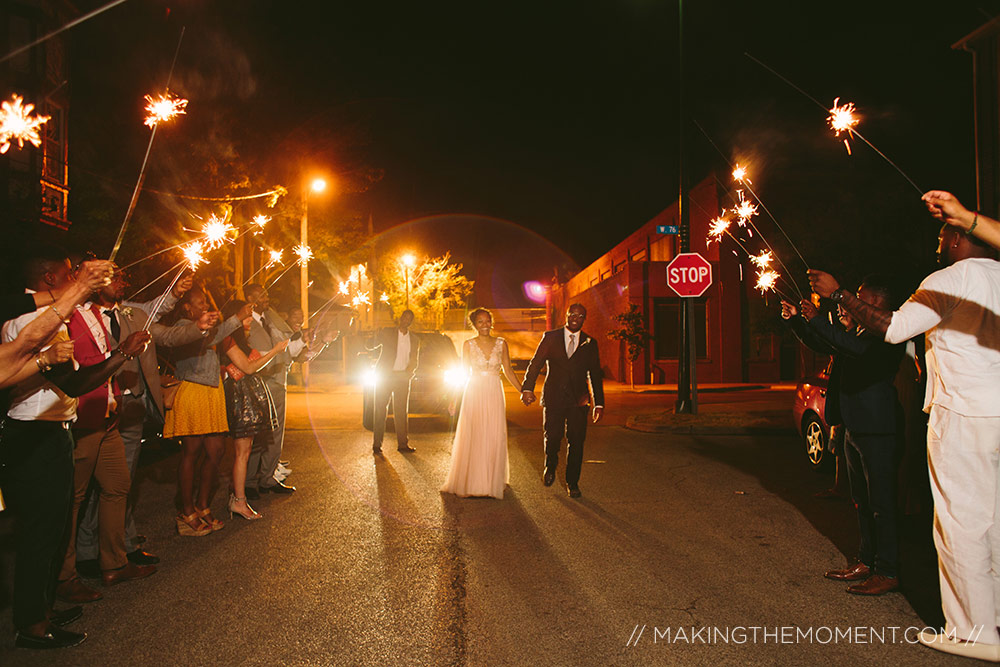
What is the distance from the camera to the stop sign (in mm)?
13127

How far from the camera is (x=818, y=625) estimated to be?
12.3 ft

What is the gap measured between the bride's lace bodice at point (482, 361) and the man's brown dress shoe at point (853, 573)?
13.2ft

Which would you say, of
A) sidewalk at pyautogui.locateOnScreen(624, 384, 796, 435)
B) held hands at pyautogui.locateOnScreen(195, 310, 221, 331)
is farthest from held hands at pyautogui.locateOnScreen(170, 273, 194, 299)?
sidewalk at pyautogui.locateOnScreen(624, 384, 796, 435)

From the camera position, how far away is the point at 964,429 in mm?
3373

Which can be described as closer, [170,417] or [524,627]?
[524,627]

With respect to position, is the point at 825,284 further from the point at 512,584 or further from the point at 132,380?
the point at 132,380

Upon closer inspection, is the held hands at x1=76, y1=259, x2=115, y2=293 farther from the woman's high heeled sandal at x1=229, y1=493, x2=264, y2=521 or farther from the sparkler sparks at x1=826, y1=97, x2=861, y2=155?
the sparkler sparks at x1=826, y1=97, x2=861, y2=155

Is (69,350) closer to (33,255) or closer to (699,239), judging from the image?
(33,255)

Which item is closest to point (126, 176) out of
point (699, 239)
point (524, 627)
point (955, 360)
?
point (524, 627)

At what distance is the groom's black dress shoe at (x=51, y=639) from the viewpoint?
345 centimetres

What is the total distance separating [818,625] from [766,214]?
2333 centimetres

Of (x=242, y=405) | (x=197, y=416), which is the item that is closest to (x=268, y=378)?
(x=242, y=405)

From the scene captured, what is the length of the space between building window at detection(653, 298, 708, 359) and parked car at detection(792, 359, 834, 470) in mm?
18765

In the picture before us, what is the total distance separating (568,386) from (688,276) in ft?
22.4
